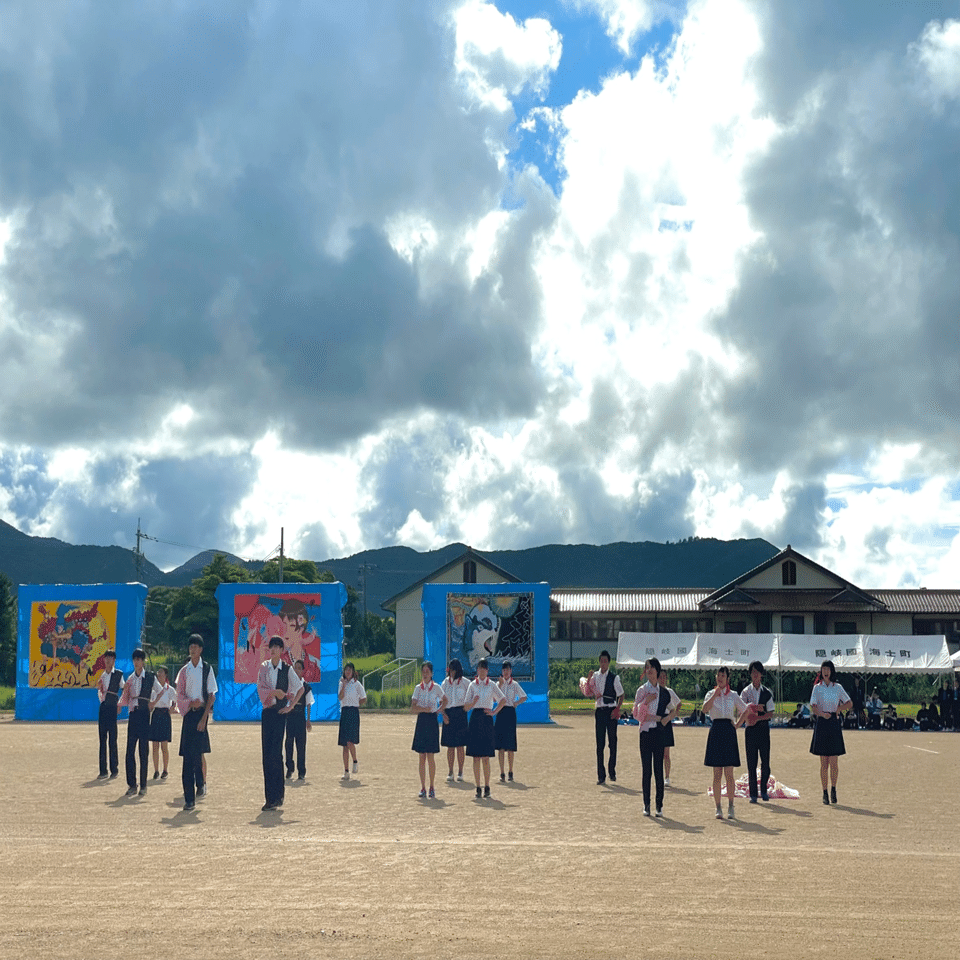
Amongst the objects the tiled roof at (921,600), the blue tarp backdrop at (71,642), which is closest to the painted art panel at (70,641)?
the blue tarp backdrop at (71,642)

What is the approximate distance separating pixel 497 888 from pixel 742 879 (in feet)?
7.43

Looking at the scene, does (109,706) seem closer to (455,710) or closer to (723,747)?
(455,710)

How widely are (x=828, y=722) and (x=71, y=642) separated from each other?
1031 inches

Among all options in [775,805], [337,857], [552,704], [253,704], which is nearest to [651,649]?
[552,704]

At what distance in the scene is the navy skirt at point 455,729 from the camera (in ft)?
55.0

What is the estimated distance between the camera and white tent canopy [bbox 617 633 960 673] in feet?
118

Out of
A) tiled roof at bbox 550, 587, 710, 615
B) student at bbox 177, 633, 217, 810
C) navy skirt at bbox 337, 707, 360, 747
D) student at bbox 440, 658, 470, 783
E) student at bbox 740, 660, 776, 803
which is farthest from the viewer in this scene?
tiled roof at bbox 550, 587, 710, 615

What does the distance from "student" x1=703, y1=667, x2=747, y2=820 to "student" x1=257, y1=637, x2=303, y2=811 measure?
542 centimetres

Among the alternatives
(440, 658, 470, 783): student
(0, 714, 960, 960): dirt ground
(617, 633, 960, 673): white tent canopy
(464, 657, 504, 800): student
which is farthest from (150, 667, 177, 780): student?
(617, 633, 960, 673): white tent canopy

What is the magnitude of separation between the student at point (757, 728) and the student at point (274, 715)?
20.5 feet

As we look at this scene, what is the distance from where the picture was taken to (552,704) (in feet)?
148

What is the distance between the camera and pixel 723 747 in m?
13.6

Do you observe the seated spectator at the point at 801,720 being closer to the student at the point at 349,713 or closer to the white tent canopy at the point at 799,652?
the white tent canopy at the point at 799,652

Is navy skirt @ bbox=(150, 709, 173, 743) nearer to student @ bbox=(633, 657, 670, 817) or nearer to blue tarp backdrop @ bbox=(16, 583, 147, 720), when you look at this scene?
student @ bbox=(633, 657, 670, 817)
